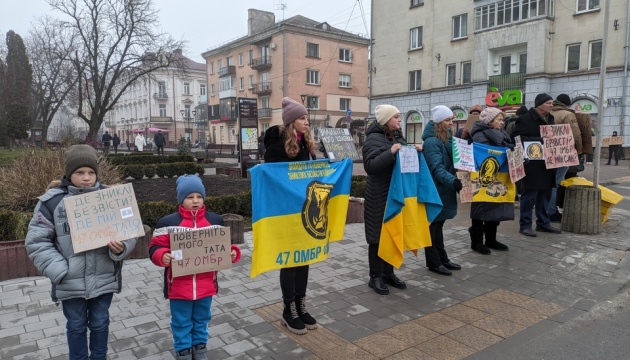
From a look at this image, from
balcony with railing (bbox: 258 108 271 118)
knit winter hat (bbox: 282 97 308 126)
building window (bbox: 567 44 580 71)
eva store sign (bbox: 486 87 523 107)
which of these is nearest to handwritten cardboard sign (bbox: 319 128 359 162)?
knit winter hat (bbox: 282 97 308 126)

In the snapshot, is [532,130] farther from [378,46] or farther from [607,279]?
[378,46]

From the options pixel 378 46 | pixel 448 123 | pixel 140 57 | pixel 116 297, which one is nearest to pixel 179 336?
pixel 116 297

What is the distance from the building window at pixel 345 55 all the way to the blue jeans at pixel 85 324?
5234 cm

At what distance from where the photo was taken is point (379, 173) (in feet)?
15.6

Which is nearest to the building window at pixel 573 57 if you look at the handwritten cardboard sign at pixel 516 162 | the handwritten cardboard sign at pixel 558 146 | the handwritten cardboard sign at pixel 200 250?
the handwritten cardboard sign at pixel 558 146

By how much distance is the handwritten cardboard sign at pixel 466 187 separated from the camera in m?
5.84

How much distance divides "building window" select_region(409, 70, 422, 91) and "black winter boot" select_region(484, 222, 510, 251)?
96.3 feet

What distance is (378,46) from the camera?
3662 cm

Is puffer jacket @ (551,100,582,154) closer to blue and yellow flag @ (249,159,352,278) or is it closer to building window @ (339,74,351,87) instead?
blue and yellow flag @ (249,159,352,278)

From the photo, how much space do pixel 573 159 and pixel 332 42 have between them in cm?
4794

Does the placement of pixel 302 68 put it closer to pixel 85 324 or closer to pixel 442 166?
pixel 442 166

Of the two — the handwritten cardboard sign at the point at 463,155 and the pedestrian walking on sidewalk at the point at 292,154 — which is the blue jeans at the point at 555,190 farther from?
the pedestrian walking on sidewalk at the point at 292,154

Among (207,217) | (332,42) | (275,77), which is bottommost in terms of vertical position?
(207,217)

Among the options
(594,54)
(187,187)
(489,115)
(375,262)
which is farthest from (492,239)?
(594,54)
